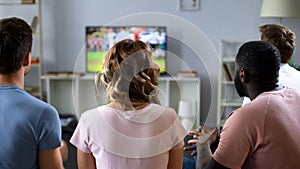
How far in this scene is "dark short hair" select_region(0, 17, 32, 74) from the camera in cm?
116

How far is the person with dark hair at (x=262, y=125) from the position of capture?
48.7 inches

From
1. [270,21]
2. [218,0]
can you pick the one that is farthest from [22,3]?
[270,21]

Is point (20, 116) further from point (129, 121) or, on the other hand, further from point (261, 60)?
point (261, 60)

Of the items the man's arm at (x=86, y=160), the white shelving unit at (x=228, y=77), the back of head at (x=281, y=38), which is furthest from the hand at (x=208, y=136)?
the white shelving unit at (x=228, y=77)

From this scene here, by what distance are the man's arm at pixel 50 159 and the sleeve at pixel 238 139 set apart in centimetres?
49

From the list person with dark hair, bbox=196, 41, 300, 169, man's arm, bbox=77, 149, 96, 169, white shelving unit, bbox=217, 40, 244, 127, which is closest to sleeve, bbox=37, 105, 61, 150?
man's arm, bbox=77, 149, 96, 169

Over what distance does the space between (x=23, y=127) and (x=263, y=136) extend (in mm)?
703

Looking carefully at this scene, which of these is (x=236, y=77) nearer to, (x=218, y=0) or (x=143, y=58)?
(x=143, y=58)

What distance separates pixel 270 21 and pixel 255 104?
3.55m

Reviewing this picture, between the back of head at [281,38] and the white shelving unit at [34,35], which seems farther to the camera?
the white shelving unit at [34,35]

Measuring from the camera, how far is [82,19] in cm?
466

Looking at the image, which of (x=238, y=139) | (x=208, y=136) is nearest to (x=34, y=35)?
(x=208, y=136)

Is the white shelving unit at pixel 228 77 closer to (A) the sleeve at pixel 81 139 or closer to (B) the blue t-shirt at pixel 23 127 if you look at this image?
(A) the sleeve at pixel 81 139

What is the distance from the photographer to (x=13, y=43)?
1160 mm
